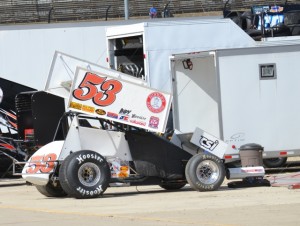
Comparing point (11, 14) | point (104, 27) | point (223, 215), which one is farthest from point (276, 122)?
point (11, 14)

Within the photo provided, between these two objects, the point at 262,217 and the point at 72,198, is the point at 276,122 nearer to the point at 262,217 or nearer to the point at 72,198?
the point at 72,198

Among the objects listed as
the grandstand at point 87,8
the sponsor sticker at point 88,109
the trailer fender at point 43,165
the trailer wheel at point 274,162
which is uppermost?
the grandstand at point 87,8

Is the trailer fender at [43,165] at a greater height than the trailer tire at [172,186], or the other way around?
the trailer fender at [43,165]

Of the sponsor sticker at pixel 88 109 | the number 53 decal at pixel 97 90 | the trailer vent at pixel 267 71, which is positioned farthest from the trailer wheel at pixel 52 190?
the trailer vent at pixel 267 71

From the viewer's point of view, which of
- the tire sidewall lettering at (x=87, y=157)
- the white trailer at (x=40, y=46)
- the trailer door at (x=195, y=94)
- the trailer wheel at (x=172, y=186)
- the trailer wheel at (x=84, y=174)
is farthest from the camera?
the white trailer at (x=40, y=46)

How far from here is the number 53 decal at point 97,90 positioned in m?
15.8

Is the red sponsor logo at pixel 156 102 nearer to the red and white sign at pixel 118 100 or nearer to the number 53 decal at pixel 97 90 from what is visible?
the red and white sign at pixel 118 100

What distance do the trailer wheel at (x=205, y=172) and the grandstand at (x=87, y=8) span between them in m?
19.9

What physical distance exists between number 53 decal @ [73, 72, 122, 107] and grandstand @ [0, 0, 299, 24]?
65.5 ft

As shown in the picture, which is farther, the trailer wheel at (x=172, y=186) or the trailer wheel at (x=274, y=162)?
the trailer wheel at (x=274, y=162)

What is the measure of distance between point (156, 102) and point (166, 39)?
591cm

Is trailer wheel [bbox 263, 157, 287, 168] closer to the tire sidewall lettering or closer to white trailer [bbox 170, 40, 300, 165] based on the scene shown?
white trailer [bbox 170, 40, 300, 165]

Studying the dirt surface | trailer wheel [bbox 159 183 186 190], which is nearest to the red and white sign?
the dirt surface

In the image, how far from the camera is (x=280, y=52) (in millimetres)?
20594
